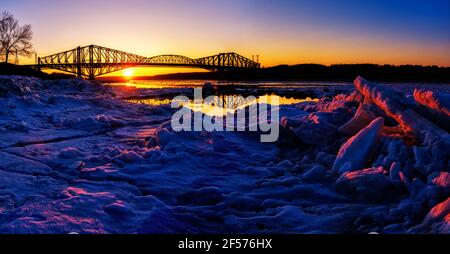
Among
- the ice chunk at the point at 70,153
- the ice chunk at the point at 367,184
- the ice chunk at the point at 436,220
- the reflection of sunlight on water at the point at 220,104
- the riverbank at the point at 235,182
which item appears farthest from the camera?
the reflection of sunlight on water at the point at 220,104

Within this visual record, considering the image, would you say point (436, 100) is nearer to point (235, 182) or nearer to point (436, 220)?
point (436, 220)

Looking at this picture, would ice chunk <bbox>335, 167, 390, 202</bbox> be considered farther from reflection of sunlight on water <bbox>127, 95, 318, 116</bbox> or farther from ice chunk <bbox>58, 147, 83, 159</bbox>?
reflection of sunlight on water <bbox>127, 95, 318, 116</bbox>

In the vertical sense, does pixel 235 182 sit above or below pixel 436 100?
below

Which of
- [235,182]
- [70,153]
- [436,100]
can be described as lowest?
[235,182]

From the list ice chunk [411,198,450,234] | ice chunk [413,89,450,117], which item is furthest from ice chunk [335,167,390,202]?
ice chunk [413,89,450,117]

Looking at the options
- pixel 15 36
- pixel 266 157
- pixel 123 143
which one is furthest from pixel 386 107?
pixel 15 36

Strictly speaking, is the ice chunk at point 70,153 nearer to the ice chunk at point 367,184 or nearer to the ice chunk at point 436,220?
the ice chunk at point 367,184

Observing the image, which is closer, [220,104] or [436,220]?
[436,220]

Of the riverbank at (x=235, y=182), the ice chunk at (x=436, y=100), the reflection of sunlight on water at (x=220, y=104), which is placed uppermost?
the ice chunk at (x=436, y=100)

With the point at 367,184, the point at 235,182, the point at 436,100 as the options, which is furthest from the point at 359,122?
the point at 235,182

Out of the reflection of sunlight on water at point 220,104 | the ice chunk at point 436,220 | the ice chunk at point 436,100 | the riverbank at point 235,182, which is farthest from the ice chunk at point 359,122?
the reflection of sunlight on water at point 220,104
